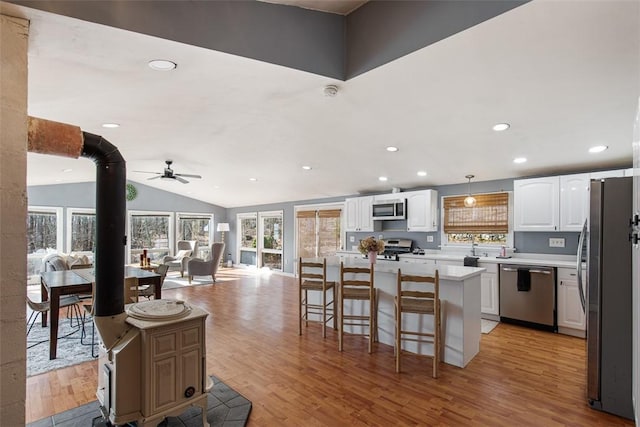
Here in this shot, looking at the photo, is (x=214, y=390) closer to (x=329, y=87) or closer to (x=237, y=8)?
(x=329, y=87)

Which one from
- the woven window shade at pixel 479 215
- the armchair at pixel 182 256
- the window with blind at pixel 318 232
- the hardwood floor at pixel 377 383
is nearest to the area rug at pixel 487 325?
the hardwood floor at pixel 377 383

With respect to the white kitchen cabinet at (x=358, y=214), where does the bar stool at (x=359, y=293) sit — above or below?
below

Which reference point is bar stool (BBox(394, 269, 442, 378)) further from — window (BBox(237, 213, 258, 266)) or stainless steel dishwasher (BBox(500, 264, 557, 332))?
window (BBox(237, 213, 258, 266))

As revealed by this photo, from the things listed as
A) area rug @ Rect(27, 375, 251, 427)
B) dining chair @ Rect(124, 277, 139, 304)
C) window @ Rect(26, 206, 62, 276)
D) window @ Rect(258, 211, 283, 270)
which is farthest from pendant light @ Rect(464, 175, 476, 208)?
window @ Rect(26, 206, 62, 276)

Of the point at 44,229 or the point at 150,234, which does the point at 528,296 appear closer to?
the point at 150,234

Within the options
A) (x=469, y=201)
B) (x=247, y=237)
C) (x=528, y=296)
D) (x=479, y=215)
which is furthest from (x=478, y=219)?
(x=247, y=237)

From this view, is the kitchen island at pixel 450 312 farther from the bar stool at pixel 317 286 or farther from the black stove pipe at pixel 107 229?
the black stove pipe at pixel 107 229

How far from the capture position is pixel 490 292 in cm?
456

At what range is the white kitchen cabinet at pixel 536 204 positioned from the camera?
14.2 feet

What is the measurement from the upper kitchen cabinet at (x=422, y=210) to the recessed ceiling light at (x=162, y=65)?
15.0ft

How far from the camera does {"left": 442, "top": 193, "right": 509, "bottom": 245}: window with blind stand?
16.6 ft

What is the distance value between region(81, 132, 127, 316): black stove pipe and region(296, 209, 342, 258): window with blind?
231 inches

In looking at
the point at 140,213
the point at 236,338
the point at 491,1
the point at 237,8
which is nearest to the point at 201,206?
the point at 140,213

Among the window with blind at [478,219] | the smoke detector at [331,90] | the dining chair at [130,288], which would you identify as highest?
the smoke detector at [331,90]
